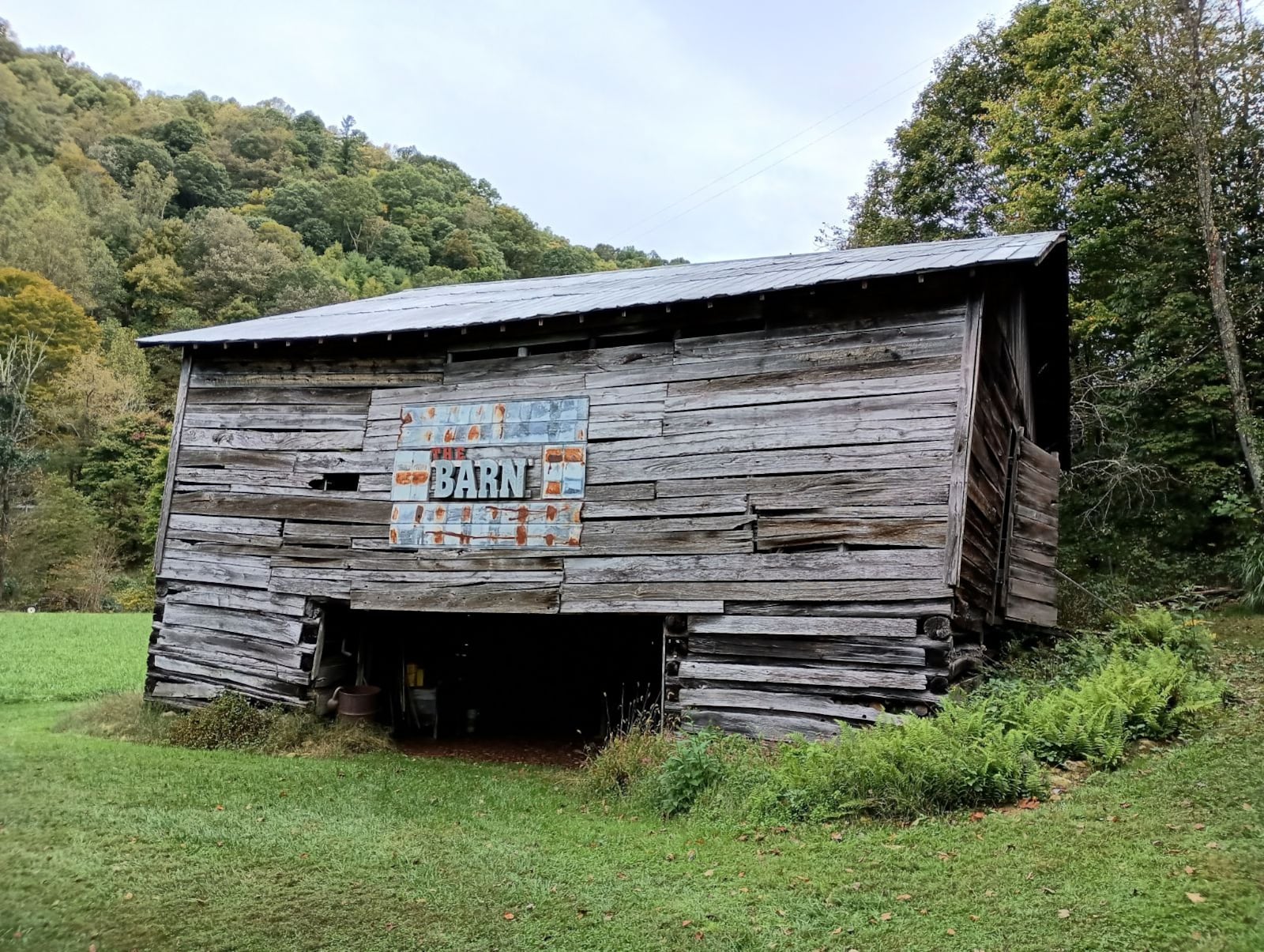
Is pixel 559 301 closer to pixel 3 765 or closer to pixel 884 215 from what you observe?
pixel 3 765

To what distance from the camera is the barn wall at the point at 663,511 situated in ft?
29.8

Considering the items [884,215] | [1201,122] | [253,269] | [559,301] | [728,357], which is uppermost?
[253,269]

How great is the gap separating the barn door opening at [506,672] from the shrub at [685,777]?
490cm

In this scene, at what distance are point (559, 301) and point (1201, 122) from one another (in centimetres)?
1318

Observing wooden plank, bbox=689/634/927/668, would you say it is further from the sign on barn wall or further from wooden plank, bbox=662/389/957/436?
wooden plank, bbox=662/389/957/436

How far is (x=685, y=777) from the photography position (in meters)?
7.78

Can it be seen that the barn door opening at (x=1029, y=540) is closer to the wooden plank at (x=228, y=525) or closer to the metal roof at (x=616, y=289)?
the metal roof at (x=616, y=289)

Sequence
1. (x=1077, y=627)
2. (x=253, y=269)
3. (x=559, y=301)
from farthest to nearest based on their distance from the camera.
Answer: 1. (x=253, y=269)
2. (x=1077, y=627)
3. (x=559, y=301)

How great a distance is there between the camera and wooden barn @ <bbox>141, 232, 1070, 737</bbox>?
9.10m

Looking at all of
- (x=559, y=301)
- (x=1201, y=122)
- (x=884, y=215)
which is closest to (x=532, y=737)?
(x=559, y=301)

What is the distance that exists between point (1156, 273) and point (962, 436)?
11.4m

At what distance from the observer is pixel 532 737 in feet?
44.8

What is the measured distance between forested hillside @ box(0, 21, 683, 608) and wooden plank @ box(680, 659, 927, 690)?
8.91m

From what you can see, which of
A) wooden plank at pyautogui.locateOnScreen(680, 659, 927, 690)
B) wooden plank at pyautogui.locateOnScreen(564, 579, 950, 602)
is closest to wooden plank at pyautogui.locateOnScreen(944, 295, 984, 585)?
wooden plank at pyautogui.locateOnScreen(564, 579, 950, 602)
